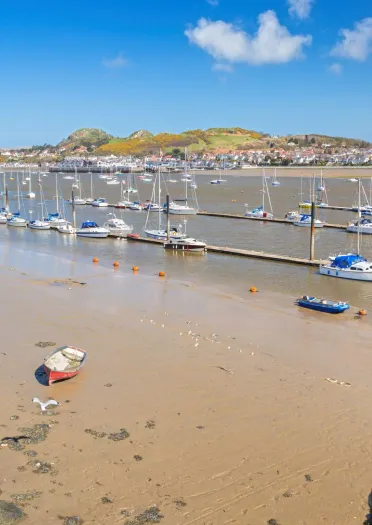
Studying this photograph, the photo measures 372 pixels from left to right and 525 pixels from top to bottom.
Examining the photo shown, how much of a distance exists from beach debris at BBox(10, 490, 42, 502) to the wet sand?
0.11 m

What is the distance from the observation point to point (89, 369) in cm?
1688

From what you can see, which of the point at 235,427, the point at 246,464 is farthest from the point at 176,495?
the point at 235,427

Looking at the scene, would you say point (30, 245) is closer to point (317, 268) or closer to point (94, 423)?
point (317, 268)

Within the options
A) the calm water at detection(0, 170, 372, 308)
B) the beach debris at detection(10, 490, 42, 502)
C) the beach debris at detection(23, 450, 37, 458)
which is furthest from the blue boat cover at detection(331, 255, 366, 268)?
the beach debris at detection(10, 490, 42, 502)

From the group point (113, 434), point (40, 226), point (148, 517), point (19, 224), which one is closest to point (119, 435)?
point (113, 434)

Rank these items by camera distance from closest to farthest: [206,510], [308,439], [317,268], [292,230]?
[206,510], [308,439], [317,268], [292,230]

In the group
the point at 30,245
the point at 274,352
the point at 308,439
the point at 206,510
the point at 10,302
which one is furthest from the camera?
the point at 30,245

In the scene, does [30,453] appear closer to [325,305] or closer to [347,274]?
[325,305]

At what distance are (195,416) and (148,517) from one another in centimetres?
412

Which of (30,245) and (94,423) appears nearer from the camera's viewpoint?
(94,423)

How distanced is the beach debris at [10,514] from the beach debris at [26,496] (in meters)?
0.17

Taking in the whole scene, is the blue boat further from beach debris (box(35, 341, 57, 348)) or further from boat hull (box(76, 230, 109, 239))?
boat hull (box(76, 230, 109, 239))

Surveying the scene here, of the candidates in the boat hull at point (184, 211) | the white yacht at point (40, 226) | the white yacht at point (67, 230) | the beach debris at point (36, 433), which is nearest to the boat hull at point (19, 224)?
the white yacht at point (40, 226)

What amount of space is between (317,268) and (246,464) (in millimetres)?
26118
